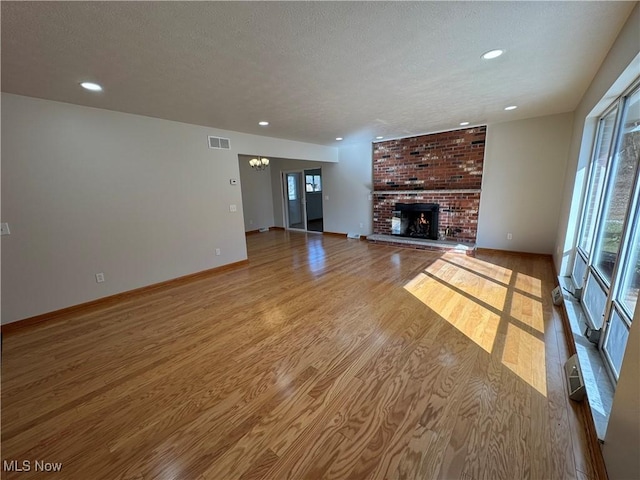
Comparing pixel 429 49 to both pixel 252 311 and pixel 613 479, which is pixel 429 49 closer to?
pixel 613 479

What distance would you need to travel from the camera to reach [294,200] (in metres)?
8.41

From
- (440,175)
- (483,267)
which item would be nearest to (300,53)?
(483,267)

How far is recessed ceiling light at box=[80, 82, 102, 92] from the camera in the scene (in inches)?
95.0

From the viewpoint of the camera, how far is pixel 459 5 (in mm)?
1498

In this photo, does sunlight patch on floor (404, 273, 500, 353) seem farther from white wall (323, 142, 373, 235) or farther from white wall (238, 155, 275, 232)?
white wall (238, 155, 275, 232)

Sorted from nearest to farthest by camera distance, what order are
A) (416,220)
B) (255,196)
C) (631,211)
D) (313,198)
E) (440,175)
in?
1. (631,211)
2. (440,175)
3. (416,220)
4. (255,196)
5. (313,198)

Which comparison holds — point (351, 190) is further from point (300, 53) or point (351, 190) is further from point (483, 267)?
point (300, 53)

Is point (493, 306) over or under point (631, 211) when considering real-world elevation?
under

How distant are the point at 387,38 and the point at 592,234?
2.89 m

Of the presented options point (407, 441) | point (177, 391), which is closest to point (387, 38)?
point (407, 441)

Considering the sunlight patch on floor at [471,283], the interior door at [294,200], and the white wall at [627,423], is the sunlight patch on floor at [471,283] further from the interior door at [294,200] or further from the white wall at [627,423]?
the interior door at [294,200]

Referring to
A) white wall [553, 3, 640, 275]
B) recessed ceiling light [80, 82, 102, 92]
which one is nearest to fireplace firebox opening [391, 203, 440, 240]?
white wall [553, 3, 640, 275]

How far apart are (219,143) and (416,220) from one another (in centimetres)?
435

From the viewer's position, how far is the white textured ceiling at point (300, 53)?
5.00 feet
